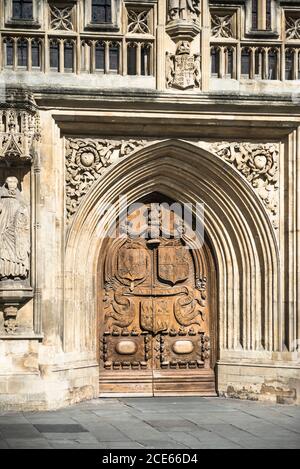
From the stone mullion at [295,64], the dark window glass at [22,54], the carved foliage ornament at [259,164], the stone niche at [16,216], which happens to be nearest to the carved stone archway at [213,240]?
the carved foliage ornament at [259,164]

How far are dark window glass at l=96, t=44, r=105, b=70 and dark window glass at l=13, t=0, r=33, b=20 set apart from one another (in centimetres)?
106

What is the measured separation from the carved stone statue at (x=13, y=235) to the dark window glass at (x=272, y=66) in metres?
3.92

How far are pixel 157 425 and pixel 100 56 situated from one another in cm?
525

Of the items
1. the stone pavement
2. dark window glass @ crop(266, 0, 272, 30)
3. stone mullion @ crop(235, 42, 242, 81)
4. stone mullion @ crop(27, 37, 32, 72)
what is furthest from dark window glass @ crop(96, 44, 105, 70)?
the stone pavement

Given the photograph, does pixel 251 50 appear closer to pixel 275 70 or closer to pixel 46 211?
pixel 275 70

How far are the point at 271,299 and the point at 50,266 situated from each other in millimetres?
3175

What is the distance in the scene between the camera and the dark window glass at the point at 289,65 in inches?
618

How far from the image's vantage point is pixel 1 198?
14.8 metres

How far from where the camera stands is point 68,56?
15.3 meters

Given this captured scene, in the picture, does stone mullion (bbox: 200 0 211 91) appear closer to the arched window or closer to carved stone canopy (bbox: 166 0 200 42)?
carved stone canopy (bbox: 166 0 200 42)

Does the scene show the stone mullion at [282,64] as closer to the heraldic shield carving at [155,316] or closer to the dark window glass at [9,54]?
the heraldic shield carving at [155,316]

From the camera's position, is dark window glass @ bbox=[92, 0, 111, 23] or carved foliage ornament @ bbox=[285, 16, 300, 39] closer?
dark window glass @ bbox=[92, 0, 111, 23]

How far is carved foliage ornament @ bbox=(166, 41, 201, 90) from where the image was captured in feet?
50.1

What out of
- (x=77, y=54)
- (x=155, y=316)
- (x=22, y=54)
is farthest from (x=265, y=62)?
(x=155, y=316)
